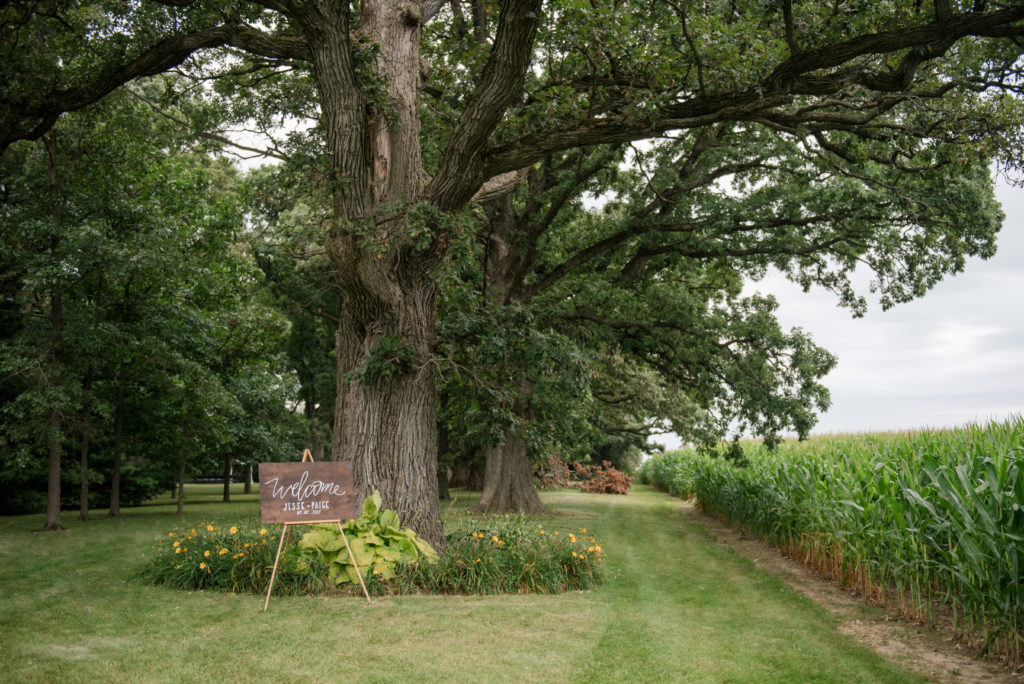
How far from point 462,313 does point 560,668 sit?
5.70 meters

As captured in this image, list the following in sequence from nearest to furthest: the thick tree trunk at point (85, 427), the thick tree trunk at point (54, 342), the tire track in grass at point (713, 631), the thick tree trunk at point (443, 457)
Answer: the tire track in grass at point (713, 631) → the thick tree trunk at point (54, 342) → the thick tree trunk at point (85, 427) → the thick tree trunk at point (443, 457)

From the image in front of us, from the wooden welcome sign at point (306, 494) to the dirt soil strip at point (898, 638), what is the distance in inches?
222

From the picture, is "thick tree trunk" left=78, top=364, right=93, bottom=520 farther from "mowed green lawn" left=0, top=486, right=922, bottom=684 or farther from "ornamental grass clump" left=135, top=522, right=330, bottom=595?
"ornamental grass clump" left=135, top=522, right=330, bottom=595

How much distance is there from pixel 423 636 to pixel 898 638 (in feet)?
16.8

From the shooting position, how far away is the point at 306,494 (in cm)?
876

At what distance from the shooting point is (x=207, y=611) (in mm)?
8180

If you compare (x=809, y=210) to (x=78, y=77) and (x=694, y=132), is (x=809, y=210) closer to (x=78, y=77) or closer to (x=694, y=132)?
(x=694, y=132)

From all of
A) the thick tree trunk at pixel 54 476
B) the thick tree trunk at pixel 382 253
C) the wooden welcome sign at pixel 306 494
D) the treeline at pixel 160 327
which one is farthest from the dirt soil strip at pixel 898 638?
the thick tree trunk at pixel 54 476

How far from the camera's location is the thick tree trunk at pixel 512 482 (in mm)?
20203

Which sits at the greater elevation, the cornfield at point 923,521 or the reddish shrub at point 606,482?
the cornfield at point 923,521

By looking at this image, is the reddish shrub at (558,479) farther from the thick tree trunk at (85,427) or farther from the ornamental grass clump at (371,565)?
the ornamental grass clump at (371,565)

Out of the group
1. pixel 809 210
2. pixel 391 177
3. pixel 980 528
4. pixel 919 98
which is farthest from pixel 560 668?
pixel 809 210

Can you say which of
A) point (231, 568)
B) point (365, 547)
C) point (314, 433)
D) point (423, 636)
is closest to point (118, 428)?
point (314, 433)

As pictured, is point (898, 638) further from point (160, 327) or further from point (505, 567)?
point (160, 327)
